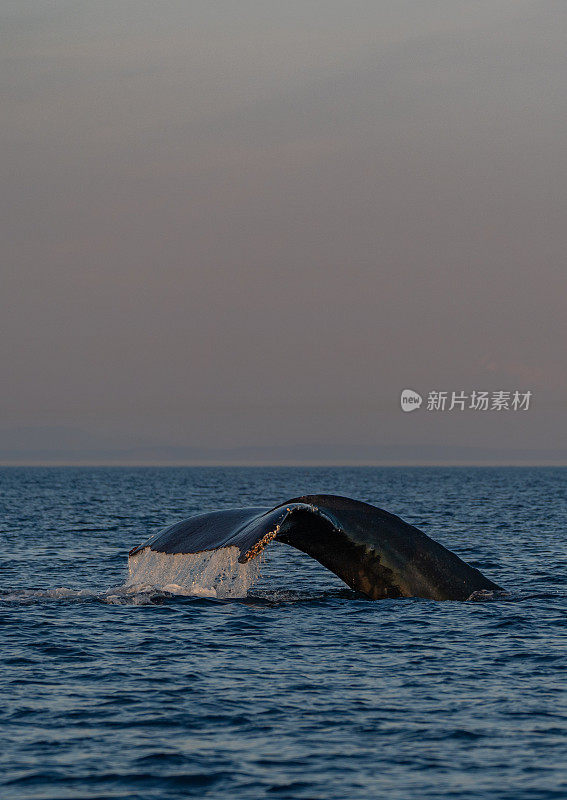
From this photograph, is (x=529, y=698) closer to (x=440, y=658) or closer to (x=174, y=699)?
(x=440, y=658)

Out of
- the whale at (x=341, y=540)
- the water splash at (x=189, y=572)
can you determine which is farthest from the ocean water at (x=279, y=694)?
the whale at (x=341, y=540)

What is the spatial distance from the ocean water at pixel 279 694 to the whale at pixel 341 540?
78cm

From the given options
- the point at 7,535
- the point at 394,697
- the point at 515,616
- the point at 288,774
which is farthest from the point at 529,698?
the point at 7,535

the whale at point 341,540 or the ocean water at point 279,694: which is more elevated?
the whale at point 341,540

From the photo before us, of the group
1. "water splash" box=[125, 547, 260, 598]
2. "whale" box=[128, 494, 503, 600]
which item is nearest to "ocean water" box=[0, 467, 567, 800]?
"water splash" box=[125, 547, 260, 598]

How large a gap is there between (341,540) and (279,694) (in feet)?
11.0

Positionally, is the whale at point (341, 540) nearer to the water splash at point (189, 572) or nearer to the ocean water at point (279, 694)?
the water splash at point (189, 572)

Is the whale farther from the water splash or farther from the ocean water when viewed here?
the ocean water

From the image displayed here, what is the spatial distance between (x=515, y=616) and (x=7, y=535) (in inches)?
1027

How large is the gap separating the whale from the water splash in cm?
10

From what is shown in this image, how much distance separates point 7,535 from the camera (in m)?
40.6

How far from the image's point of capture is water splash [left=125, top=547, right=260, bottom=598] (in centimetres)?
1517

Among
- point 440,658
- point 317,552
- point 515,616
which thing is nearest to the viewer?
point 440,658

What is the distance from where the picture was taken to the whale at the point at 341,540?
15.0 meters
